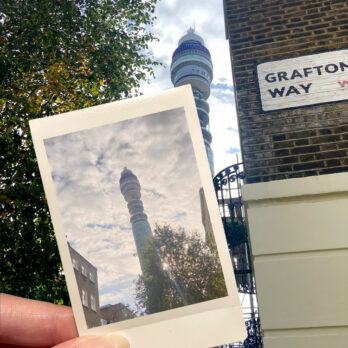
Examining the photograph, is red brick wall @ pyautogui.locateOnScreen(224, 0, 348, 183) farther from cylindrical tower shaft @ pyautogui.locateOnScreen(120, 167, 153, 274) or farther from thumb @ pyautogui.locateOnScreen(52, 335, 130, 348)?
thumb @ pyautogui.locateOnScreen(52, 335, 130, 348)

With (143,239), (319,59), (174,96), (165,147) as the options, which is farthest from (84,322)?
(319,59)

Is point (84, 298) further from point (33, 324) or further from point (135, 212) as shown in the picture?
point (135, 212)

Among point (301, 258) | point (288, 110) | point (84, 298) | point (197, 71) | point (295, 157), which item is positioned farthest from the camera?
point (197, 71)

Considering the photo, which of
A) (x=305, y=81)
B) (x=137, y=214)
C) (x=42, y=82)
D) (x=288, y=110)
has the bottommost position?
(x=137, y=214)

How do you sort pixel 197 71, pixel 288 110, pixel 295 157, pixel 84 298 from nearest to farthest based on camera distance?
pixel 84 298 < pixel 295 157 < pixel 288 110 < pixel 197 71

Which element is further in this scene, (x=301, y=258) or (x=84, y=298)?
(x=301, y=258)

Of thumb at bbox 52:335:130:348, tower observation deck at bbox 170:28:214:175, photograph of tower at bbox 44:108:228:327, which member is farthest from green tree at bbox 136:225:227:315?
tower observation deck at bbox 170:28:214:175

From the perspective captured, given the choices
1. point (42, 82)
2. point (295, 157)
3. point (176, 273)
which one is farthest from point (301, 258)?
point (42, 82)

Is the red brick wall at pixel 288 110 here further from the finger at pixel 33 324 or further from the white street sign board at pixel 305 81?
the finger at pixel 33 324

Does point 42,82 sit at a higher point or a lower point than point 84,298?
higher
